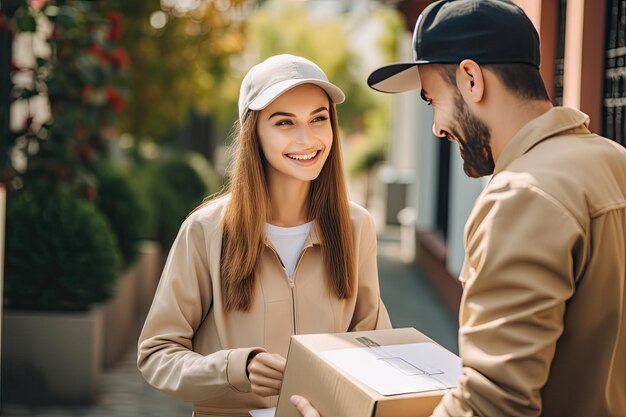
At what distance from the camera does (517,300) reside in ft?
5.33

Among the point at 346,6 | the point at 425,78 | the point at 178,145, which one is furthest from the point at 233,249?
the point at 346,6

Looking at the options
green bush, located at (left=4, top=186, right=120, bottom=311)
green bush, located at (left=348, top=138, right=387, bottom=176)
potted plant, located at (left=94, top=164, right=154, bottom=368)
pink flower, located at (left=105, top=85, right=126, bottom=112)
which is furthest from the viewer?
green bush, located at (left=348, top=138, right=387, bottom=176)

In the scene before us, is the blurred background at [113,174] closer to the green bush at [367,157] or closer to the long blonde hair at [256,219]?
the long blonde hair at [256,219]

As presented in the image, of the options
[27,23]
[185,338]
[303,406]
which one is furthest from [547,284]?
[27,23]

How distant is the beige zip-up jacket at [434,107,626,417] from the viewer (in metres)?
1.63

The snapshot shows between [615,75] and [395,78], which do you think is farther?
[615,75]

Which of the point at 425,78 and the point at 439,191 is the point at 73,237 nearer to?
the point at 425,78

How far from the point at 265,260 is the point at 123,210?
5798 millimetres

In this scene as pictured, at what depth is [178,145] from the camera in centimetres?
1836

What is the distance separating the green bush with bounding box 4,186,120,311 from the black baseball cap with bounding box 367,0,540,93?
469 centimetres

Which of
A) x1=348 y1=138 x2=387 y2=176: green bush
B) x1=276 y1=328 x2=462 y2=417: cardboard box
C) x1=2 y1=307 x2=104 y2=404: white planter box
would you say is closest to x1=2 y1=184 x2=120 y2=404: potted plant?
x1=2 y1=307 x2=104 y2=404: white planter box

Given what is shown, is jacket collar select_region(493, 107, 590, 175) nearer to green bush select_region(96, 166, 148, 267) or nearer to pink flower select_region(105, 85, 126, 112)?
pink flower select_region(105, 85, 126, 112)

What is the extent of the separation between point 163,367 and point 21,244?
3987 millimetres

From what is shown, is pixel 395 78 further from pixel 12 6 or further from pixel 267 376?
pixel 12 6
